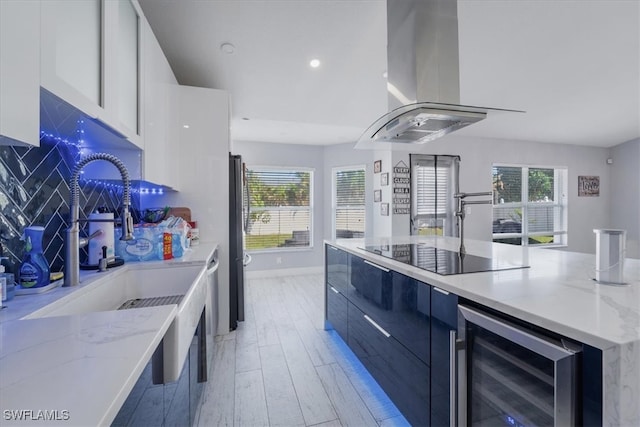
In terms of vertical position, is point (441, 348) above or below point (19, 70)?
below

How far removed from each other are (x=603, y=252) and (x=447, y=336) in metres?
0.68

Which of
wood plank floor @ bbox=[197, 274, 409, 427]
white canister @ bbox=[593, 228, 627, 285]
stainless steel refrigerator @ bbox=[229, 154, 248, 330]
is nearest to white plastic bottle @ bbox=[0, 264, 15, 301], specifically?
wood plank floor @ bbox=[197, 274, 409, 427]

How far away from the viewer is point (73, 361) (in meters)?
0.55

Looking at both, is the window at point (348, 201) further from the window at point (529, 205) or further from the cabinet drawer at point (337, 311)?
the cabinet drawer at point (337, 311)

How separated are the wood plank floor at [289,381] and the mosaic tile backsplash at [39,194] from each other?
122 cm

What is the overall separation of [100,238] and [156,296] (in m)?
0.44

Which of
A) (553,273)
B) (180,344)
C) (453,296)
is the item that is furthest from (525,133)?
(180,344)

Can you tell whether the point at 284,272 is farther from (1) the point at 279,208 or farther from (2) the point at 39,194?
(2) the point at 39,194

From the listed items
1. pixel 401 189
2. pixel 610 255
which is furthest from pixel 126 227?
pixel 401 189

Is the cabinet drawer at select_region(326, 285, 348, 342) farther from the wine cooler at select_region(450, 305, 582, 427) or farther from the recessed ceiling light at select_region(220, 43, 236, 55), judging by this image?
the recessed ceiling light at select_region(220, 43, 236, 55)

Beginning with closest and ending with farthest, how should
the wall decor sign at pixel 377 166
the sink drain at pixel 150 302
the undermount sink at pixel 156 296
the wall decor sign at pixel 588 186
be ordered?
the undermount sink at pixel 156 296
the sink drain at pixel 150 302
the wall decor sign at pixel 377 166
the wall decor sign at pixel 588 186

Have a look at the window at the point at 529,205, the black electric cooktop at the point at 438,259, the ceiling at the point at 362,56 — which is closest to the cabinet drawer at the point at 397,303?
the black electric cooktop at the point at 438,259

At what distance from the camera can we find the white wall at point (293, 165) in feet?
16.2

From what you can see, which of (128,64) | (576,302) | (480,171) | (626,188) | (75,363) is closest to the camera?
(75,363)
